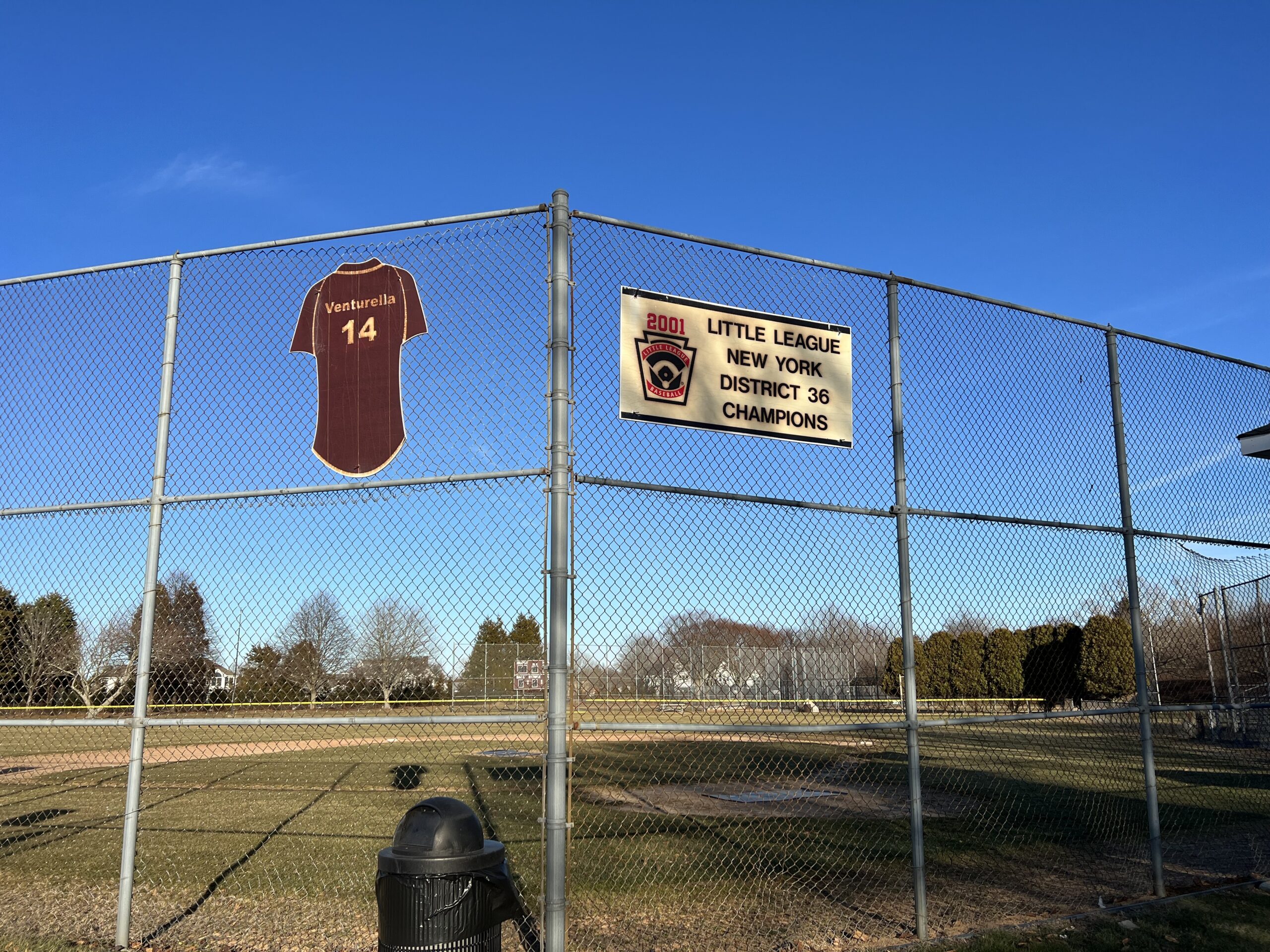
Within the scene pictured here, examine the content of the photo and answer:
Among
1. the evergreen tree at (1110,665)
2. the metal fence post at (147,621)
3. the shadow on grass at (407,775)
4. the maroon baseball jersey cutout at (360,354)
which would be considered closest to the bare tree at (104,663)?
the metal fence post at (147,621)

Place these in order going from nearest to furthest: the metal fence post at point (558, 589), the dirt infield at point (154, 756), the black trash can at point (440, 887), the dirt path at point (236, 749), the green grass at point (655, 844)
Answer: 1. the black trash can at point (440, 887)
2. the metal fence post at point (558, 589)
3. the green grass at point (655, 844)
4. the dirt infield at point (154, 756)
5. the dirt path at point (236, 749)

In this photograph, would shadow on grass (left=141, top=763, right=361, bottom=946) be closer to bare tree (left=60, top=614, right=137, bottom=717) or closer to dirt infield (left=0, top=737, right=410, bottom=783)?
bare tree (left=60, top=614, right=137, bottom=717)

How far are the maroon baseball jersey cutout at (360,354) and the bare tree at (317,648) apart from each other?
33.6 inches

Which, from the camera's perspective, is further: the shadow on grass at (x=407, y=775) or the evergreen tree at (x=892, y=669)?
the shadow on grass at (x=407, y=775)

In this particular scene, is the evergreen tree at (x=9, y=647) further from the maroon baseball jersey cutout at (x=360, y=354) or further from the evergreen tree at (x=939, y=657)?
the evergreen tree at (x=939, y=657)

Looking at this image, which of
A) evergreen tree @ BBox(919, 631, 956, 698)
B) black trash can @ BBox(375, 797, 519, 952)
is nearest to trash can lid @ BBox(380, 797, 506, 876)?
black trash can @ BBox(375, 797, 519, 952)

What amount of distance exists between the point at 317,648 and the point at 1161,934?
17.8ft

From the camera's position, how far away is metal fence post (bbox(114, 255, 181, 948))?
4949 millimetres

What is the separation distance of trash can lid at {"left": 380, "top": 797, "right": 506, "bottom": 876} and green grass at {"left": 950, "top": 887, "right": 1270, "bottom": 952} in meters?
2.93

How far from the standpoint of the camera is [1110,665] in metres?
19.2

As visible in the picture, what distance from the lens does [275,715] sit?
519cm

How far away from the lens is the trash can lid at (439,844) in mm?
3701

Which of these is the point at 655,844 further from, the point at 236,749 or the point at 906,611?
the point at 236,749

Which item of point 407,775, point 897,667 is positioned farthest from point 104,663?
point 407,775
